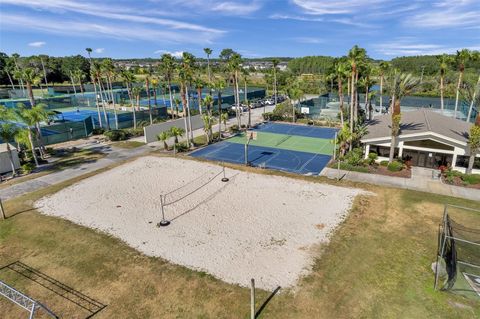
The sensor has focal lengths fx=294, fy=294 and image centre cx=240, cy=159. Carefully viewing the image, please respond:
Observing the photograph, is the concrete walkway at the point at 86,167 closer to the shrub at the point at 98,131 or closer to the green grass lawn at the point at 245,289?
the shrub at the point at 98,131

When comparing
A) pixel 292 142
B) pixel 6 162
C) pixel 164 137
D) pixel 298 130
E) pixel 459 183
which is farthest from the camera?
pixel 298 130

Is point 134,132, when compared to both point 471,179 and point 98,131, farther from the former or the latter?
point 471,179

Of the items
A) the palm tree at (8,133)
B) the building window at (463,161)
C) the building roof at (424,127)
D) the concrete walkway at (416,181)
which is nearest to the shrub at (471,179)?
the concrete walkway at (416,181)

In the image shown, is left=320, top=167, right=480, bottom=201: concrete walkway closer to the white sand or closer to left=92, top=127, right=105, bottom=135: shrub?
the white sand

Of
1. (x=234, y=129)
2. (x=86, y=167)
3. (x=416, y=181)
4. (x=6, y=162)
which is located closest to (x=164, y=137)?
(x=86, y=167)

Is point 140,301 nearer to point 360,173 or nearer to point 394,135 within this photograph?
point 360,173

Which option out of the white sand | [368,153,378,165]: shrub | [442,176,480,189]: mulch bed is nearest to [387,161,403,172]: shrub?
[368,153,378,165]: shrub

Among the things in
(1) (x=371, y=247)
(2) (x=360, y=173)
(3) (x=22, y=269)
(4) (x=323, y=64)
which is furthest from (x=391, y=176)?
(4) (x=323, y=64)
